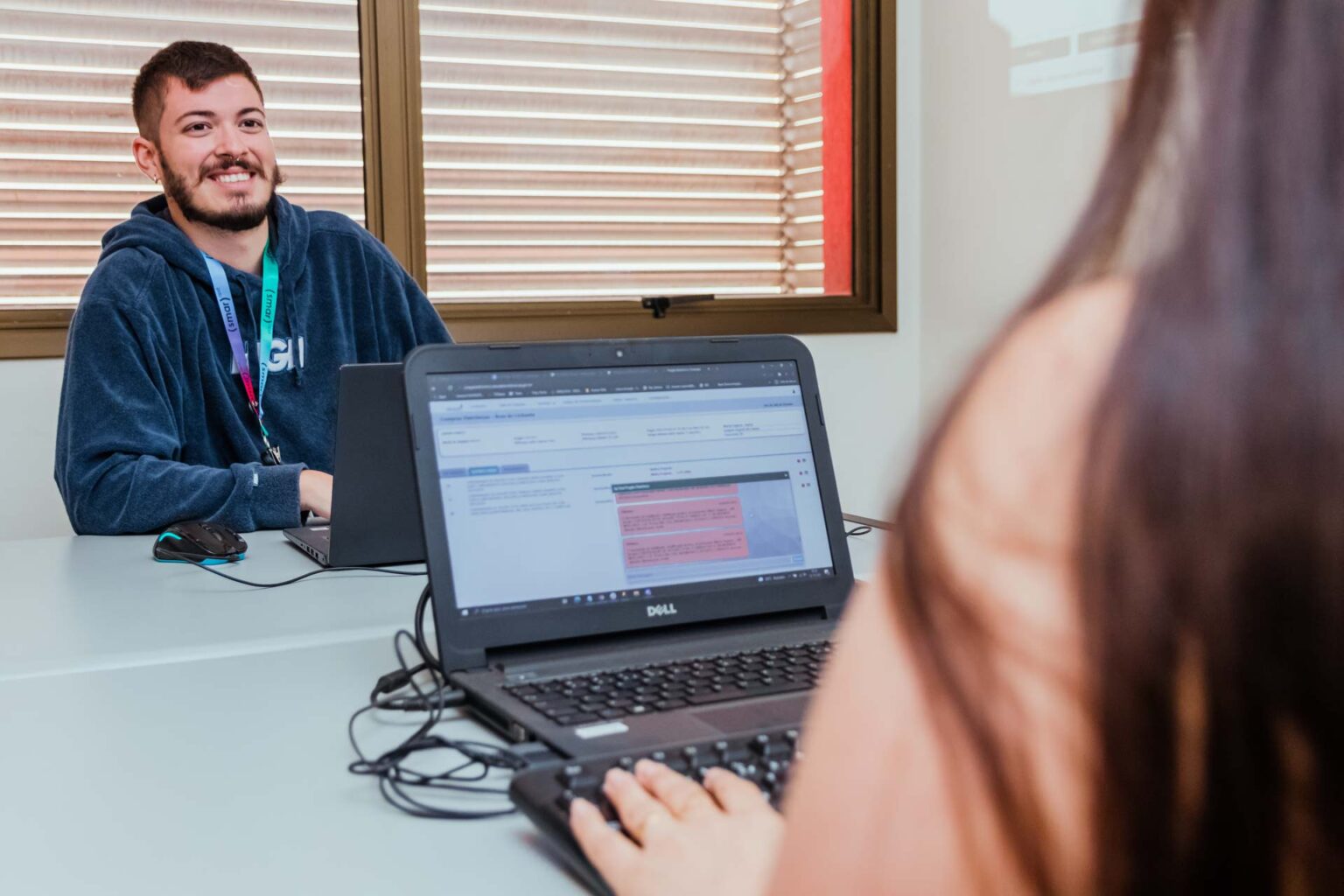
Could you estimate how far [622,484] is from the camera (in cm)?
106

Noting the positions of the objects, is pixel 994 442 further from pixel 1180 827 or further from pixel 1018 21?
pixel 1018 21

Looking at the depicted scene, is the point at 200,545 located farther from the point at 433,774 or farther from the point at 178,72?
the point at 178,72

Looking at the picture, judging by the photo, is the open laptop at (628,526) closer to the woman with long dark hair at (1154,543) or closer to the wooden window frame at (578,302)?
the woman with long dark hair at (1154,543)

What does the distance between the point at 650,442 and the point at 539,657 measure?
0.21 meters

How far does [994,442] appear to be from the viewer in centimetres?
30

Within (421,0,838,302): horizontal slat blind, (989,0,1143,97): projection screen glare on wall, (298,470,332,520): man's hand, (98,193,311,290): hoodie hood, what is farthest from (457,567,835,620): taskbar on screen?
(421,0,838,302): horizontal slat blind

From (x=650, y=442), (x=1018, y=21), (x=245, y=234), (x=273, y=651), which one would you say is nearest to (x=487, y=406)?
(x=650, y=442)

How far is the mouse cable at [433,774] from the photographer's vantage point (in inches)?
29.8

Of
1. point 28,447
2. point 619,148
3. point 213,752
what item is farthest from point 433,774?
point 619,148

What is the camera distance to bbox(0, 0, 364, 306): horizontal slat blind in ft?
9.38

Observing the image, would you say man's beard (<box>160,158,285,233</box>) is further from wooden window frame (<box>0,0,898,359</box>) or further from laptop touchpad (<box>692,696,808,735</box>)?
laptop touchpad (<box>692,696,808,735</box>)

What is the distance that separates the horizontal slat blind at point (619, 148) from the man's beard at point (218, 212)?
80 centimetres

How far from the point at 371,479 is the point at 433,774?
71 centimetres

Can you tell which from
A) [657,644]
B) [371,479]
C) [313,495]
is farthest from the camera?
[313,495]
